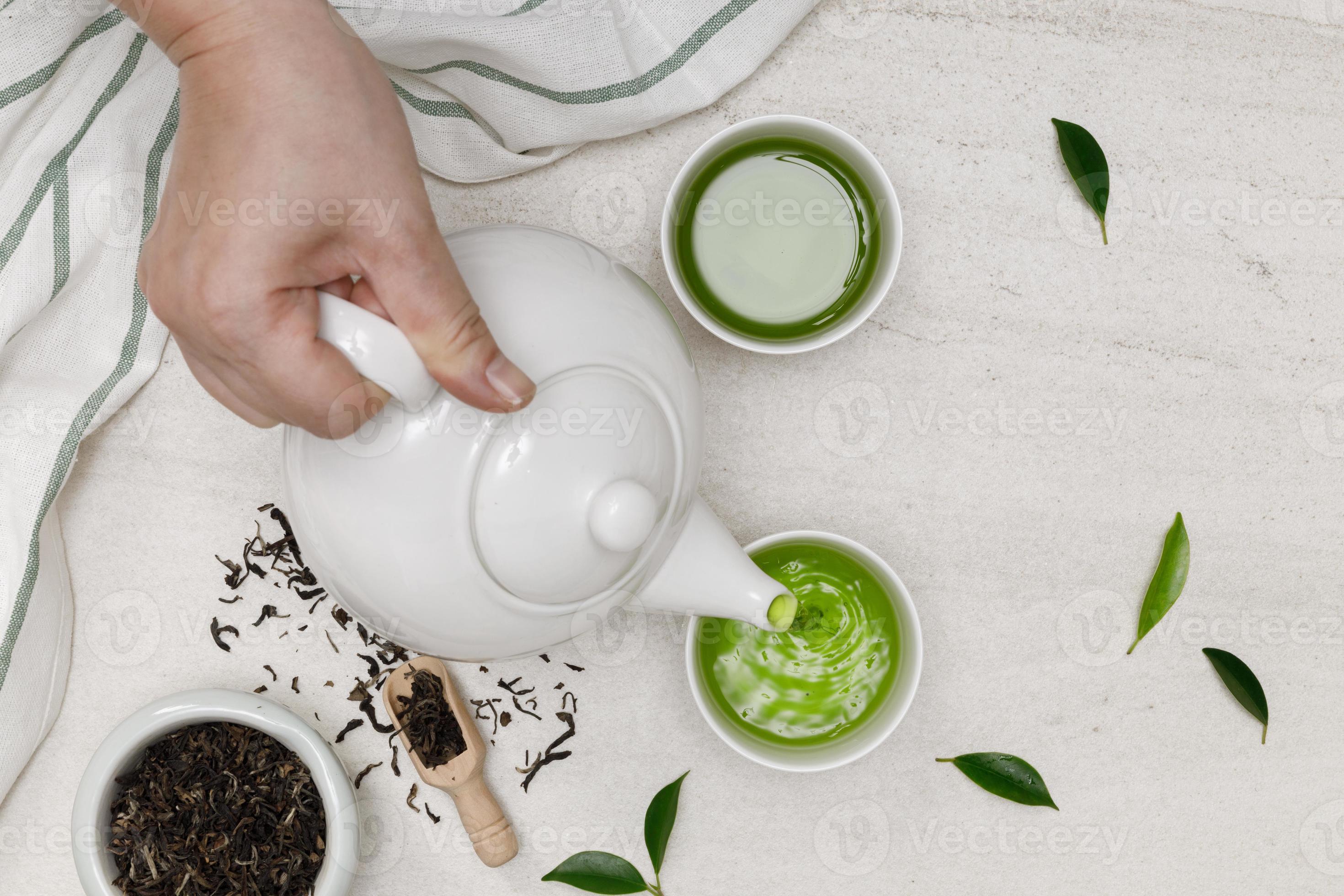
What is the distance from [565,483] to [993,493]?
1.66 ft

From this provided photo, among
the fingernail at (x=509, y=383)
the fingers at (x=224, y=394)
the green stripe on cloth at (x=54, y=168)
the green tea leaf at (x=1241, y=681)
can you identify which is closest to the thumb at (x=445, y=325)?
the fingernail at (x=509, y=383)

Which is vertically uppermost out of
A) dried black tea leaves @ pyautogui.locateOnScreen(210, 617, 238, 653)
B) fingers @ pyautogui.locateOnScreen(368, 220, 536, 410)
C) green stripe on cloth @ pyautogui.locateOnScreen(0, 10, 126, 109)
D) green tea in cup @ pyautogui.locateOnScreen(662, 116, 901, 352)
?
green stripe on cloth @ pyautogui.locateOnScreen(0, 10, 126, 109)

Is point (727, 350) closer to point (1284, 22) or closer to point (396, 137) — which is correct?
point (396, 137)

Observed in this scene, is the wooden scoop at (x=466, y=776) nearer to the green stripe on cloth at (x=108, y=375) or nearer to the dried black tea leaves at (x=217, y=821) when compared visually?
the dried black tea leaves at (x=217, y=821)

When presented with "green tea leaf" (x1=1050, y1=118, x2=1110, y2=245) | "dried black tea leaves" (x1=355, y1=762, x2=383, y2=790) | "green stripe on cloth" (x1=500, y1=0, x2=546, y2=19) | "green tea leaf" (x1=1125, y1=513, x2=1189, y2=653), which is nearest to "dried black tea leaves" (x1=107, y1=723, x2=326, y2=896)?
"dried black tea leaves" (x1=355, y1=762, x2=383, y2=790)

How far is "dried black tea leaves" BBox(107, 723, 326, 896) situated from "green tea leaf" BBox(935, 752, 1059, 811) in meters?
0.55

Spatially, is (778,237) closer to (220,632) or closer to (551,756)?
(551,756)

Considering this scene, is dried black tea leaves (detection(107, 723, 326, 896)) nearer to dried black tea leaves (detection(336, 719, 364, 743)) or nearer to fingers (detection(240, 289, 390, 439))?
dried black tea leaves (detection(336, 719, 364, 743))

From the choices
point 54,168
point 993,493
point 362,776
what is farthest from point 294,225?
point 993,493

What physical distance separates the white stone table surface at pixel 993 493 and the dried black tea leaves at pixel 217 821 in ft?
0.22

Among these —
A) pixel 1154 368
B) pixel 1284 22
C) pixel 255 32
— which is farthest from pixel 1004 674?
pixel 255 32

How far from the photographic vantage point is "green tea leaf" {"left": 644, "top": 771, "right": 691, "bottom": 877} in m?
0.79

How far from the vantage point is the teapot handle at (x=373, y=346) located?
1.34 feet

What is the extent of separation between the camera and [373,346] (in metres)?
0.41
